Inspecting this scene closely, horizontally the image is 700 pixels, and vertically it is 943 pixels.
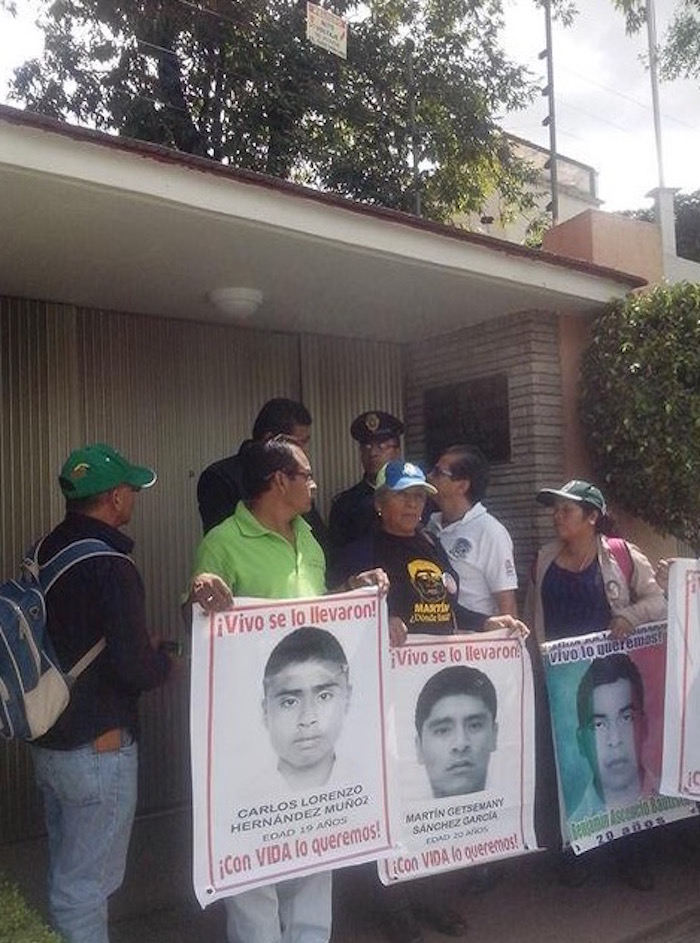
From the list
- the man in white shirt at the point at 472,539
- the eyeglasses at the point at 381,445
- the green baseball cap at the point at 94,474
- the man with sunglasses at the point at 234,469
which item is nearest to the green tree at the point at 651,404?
the man in white shirt at the point at 472,539

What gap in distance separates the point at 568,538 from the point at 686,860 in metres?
1.81

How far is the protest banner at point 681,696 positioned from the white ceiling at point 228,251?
78.0 inches

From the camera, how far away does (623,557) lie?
434cm

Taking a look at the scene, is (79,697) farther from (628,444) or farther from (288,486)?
(628,444)

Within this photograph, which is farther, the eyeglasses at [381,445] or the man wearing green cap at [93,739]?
the eyeglasses at [381,445]

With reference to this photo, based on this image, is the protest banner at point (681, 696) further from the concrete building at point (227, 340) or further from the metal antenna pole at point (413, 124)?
the metal antenna pole at point (413, 124)

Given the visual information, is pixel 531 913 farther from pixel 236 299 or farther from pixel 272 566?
pixel 236 299

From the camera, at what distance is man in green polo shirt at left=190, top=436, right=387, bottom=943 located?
3.21 meters

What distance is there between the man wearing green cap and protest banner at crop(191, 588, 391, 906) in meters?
0.22

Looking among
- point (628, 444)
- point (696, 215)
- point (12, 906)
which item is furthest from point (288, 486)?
point (696, 215)

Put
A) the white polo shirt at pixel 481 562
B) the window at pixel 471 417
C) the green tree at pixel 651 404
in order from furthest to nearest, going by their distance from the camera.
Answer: the window at pixel 471 417 < the green tree at pixel 651 404 < the white polo shirt at pixel 481 562

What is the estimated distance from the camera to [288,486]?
11.0ft

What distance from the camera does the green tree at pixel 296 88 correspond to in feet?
44.6

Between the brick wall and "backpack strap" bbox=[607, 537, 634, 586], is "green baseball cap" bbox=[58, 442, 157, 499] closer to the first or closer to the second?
"backpack strap" bbox=[607, 537, 634, 586]
